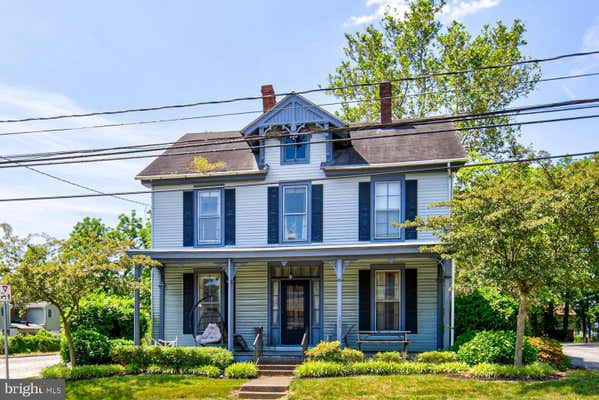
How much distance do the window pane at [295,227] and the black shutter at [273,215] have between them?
12.5 inches

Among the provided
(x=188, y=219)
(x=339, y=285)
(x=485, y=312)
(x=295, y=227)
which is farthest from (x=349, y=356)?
(x=188, y=219)

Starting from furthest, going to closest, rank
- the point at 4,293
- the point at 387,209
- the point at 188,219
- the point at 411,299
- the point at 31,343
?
the point at 31,343 < the point at 188,219 < the point at 387,209 < the point at 411,299 < the point at 4,293

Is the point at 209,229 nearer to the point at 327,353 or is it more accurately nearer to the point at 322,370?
the point at 327,353

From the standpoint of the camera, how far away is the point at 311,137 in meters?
18.1

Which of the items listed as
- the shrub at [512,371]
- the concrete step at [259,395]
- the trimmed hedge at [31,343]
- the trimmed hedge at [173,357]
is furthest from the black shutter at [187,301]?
the trimmed hedge at [31,343]

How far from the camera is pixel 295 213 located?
17.8 meters

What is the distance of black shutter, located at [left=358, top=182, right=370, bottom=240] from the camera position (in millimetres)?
17203

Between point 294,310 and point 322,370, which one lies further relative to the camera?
A: point 294,310

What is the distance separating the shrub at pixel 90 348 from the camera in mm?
15109

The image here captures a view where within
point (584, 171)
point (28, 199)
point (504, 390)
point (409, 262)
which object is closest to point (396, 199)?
point (409, 262)

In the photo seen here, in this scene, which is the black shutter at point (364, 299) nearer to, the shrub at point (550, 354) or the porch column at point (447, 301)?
the porch column at point (447, 301)

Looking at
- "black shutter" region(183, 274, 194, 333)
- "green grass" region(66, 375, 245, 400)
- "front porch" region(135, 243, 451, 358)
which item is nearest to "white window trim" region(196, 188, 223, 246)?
"front porch" region(135, 243, 451, 358)

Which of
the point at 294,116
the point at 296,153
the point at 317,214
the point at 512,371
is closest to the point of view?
the point at 512,371

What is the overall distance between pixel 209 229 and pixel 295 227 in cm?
286
